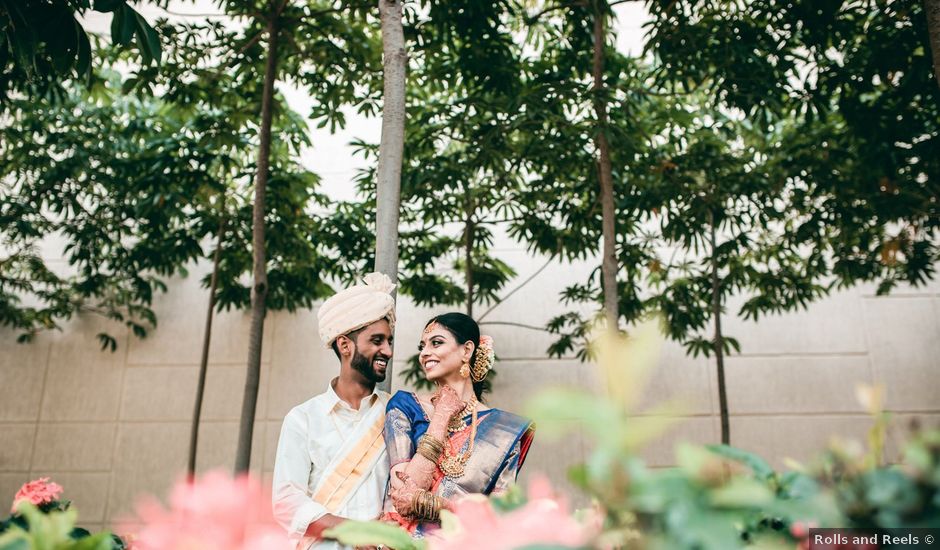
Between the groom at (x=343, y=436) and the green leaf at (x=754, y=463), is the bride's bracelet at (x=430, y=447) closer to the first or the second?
the groom at (x=343, y=436)

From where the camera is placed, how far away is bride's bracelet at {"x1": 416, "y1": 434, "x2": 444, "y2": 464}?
2.13 m

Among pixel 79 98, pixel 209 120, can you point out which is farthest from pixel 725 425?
pixel 79 98

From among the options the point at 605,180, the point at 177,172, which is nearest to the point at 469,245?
the point at 605,180

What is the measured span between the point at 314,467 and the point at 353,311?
0.56 meters

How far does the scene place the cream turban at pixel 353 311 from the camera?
2445 millimetres

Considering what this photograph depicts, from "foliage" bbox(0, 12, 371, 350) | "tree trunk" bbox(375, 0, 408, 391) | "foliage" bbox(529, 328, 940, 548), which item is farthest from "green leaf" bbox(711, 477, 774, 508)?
"foliage" bbox(0, 12, 371, 350)

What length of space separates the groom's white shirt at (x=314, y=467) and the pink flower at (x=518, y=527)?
1.64 meters

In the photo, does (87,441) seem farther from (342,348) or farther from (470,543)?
(470,543)

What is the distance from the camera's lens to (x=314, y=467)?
2.25 m

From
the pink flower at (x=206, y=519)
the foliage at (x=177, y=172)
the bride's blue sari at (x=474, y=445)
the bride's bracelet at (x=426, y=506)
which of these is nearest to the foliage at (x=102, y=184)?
the foliage at (x=177, y=172)

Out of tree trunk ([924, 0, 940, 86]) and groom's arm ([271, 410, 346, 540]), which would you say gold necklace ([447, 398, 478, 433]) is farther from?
tree trunk ([924, 0, 940, 86])

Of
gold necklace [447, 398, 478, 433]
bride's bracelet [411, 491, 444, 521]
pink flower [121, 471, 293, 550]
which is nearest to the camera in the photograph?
pink flower [121, 471, 293, 550]

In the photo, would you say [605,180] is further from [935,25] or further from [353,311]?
[353,311]

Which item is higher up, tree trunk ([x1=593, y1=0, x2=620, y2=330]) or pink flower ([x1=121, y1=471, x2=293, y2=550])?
tree trunk ([x1=593, y1=0, x2=620, y2=330])
